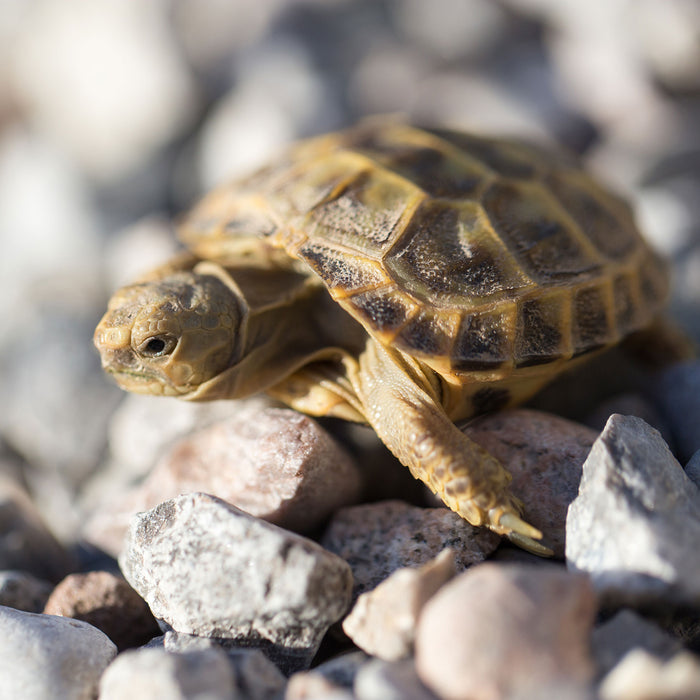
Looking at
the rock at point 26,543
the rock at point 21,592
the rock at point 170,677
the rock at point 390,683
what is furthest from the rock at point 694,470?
the rock at point 26,543

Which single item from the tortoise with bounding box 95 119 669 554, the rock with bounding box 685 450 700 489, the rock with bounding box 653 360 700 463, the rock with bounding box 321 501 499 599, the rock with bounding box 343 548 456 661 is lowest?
the rock with bounding box 653 360 700 463

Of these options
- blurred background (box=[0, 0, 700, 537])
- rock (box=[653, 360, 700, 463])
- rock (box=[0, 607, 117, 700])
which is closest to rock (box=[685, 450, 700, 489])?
rock (box=[653, 360, 700, 463])

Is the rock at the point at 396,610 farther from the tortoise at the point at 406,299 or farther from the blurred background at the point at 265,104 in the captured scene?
the blurred background at the point at 265,104

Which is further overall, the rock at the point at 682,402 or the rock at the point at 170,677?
the rock at the point at 682,402

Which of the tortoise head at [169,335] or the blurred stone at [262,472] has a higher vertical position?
the tortoise head at [169,335]

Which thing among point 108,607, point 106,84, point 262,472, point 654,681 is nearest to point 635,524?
point 654,681

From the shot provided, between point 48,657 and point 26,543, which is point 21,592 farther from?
point 48,657

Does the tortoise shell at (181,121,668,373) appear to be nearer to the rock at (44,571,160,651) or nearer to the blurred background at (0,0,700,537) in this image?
the blurred background at (0,0,700,537)
